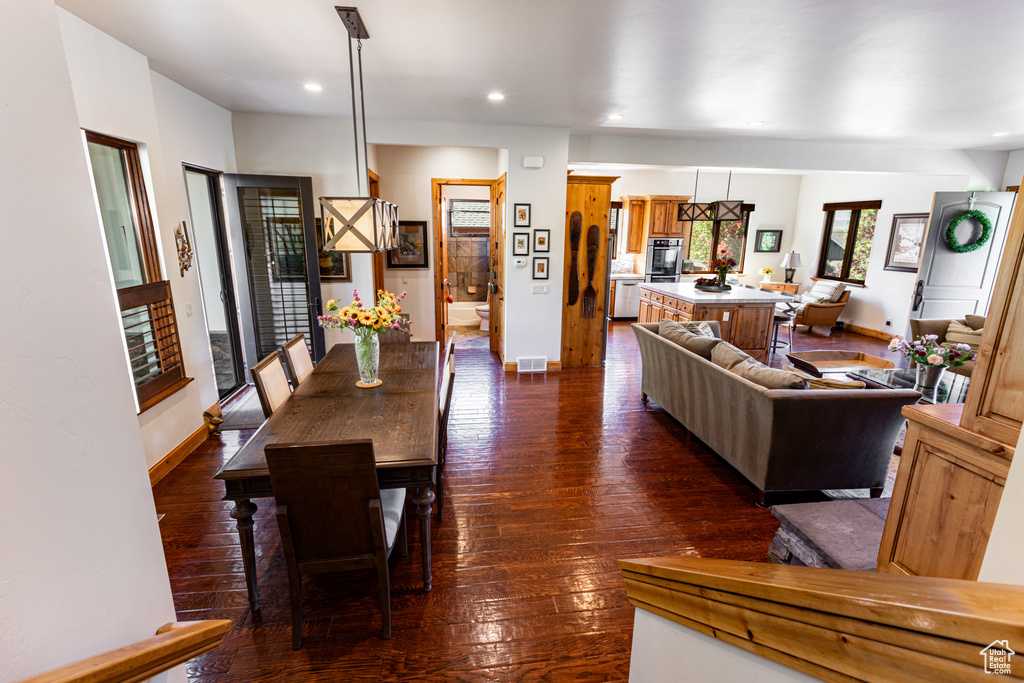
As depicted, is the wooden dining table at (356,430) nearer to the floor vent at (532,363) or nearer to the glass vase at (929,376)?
the floor vent at (532,363)

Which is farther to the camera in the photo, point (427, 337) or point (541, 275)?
point (427, 337)

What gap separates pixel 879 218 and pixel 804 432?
6864mm

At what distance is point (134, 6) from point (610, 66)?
2.65 meters

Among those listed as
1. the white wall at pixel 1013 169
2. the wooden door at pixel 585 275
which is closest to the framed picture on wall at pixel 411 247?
the wooden door at pixel 585 275

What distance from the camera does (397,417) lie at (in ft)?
8.23

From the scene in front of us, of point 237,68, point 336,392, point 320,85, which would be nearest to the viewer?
point 336,392

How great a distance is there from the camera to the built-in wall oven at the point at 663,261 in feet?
27.4

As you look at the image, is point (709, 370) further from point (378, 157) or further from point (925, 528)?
point (378, 157)

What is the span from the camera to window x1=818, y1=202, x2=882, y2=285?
792cm

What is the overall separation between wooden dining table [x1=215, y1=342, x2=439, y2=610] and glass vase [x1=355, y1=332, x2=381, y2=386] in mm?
80

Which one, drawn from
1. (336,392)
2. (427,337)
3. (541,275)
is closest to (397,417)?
(336,392)

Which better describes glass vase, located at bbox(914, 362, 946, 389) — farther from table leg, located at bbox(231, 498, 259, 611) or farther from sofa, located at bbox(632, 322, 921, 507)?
table leg, located at bbox(231, 498, 259, 611)

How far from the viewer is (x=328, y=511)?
1842 mm

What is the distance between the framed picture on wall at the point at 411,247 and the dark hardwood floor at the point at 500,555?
9.97 ft
